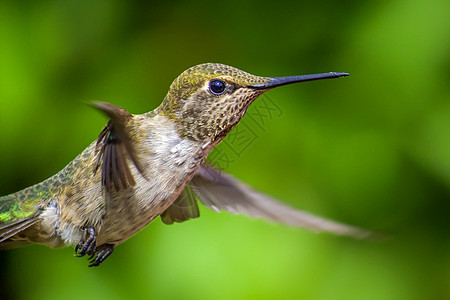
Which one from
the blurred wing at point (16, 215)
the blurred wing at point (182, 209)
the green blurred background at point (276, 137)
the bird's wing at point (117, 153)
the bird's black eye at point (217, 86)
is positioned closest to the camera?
the bird's wing at point (117, 153)

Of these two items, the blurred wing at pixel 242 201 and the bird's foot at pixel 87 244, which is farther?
the blurred wing at pixel 242 201

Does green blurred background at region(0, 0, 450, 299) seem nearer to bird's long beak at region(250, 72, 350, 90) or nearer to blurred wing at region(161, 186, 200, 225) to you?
blurred wing at region(161, 186, 200, 225)

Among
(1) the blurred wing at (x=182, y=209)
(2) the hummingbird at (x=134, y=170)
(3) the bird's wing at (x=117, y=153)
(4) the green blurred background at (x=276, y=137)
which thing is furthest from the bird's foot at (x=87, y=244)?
(4) the green blurred background at (x=276, y=137)

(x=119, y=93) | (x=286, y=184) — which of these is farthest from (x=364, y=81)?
(x=119, y=93)

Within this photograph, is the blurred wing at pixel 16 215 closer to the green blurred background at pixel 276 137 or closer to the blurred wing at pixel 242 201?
the blurred wing at pixel 242 201

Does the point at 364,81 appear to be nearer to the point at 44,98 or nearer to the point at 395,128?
the point at 395,128
